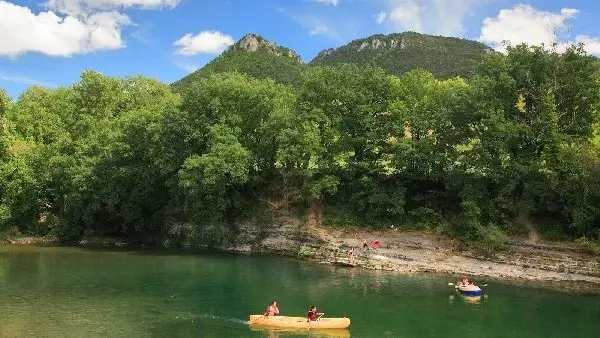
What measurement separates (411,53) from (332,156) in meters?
92.2

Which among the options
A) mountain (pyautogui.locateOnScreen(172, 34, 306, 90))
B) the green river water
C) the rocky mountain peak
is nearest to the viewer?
the green river water

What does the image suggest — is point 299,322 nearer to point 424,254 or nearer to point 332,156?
A: point 424,254

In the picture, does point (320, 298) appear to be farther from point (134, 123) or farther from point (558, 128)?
point (134, 123)

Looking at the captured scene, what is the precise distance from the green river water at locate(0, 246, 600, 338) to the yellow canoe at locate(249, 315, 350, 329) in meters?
0.54

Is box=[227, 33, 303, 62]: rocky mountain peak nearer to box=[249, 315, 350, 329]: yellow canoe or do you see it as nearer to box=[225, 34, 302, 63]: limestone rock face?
box=[225, 34, 302, 63]: limestone rock face

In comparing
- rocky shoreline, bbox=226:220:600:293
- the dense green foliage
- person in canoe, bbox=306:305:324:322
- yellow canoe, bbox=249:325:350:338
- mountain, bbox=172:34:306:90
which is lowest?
yellow canoe, bbox=249:325:350:338

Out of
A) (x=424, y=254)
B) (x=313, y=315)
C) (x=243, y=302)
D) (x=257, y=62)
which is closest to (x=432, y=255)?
(x=424, y=254)

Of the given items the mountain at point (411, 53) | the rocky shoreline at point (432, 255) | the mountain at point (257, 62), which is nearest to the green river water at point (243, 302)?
the rocky shoreline at point (432, 255)

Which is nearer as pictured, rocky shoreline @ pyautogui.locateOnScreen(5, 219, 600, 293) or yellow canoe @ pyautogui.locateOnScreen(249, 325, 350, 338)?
yellow canoe @ pyautogui.locateOnScreen(249, 325, 350, 338)

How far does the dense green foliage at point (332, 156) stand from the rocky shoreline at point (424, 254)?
172 cm

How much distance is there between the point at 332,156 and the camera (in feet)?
182

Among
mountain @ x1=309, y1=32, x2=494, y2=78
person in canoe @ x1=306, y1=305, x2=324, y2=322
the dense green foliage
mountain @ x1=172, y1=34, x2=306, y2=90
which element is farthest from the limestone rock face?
person in canoe @ x1=306, y1=305, x2=324, y2=322

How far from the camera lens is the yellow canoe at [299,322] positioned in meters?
28.5

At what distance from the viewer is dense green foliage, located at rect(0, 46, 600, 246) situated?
44844 millimetres
